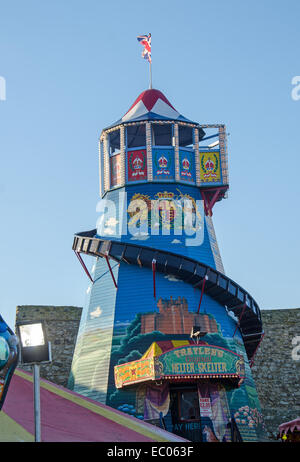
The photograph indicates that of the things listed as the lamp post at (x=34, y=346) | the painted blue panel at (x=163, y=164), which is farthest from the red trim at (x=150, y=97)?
the lamp post at (x=34, y=346)

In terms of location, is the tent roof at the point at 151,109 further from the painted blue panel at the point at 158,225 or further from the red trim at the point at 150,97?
the painted blue panel at the point at 158,225

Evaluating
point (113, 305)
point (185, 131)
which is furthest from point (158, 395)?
point (185, 131)

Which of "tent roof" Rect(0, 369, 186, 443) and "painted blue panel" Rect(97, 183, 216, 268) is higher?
"painted blue panel" Rect(97, 183, 216, 268)

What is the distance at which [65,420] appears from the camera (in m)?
16.8

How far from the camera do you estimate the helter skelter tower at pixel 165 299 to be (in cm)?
2733

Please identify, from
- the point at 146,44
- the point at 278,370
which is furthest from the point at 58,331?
the point at 146,44

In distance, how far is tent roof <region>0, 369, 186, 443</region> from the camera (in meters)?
15.5

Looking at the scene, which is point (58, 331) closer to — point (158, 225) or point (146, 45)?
point (158, 225)

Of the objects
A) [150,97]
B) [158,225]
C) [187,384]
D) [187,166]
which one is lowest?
[187,384]

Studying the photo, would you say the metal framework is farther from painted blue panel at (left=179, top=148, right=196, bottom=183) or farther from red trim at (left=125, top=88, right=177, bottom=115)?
red trim at (left=125, top=88, right=177, bottom=115)

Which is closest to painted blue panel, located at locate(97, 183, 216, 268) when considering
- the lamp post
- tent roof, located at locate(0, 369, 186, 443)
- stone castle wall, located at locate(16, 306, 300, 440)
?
stone castle wall, located at locate(16, 306, 300, 440)

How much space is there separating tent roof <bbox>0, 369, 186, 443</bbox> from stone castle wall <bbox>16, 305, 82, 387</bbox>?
1783cm

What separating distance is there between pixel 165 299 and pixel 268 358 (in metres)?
12.8

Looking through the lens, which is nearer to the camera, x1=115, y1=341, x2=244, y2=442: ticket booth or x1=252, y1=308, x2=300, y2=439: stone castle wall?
x1=115, y1=341, x2=244, y2=442: ticket booth
